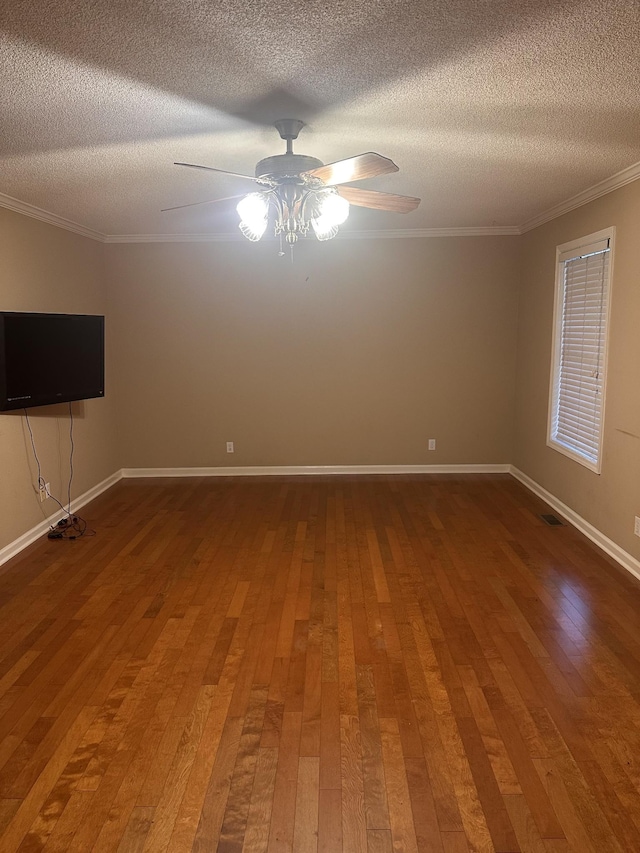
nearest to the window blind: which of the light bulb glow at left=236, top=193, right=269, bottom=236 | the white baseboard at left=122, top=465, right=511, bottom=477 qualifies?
the white baseboard at left=122, top=465, right=511, bottom=477

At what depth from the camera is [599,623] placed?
3.38 meters

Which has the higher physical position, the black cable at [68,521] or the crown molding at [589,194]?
the crown molding at [589,194]

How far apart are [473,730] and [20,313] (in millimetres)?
3670

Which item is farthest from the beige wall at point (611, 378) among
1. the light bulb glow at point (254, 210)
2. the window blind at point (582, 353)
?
the light bulb glow at point (254, 210)

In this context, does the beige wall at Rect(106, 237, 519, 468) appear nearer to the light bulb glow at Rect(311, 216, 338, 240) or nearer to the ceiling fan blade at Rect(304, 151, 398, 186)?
the light bulb glow at Rect(311, 216, 338, 240)

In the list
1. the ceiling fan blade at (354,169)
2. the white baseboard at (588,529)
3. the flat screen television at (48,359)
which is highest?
the ceiling fan blade at (354,169)

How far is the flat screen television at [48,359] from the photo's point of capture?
4121 mm

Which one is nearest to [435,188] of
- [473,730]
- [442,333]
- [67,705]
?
[442,333]

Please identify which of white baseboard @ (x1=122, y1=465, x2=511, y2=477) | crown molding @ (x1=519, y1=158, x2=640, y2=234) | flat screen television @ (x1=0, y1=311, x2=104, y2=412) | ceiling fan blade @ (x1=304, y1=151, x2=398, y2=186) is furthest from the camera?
white baseboard @ (x1=122, y1=465, x2=511, y2=477)

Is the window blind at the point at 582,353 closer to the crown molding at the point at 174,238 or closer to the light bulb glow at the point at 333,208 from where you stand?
the light bulb glow at the point at 333,208

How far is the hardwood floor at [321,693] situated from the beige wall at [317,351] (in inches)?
70.3

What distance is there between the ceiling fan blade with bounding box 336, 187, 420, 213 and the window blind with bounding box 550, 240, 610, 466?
1821 mm

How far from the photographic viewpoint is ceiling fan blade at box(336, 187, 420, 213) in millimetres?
3253

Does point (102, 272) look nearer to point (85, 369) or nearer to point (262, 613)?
point (85, 369)
